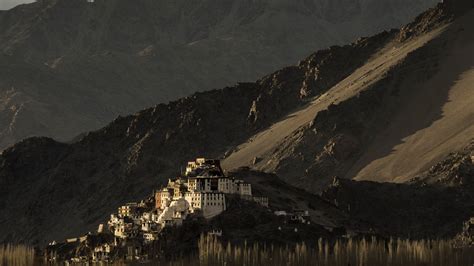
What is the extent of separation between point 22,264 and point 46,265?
15116mm

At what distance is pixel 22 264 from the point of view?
174 metres

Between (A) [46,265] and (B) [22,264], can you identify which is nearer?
(B) [22,264]

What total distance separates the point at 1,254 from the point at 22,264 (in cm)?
961

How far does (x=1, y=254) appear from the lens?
183 metres

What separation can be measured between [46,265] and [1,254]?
8.48m
